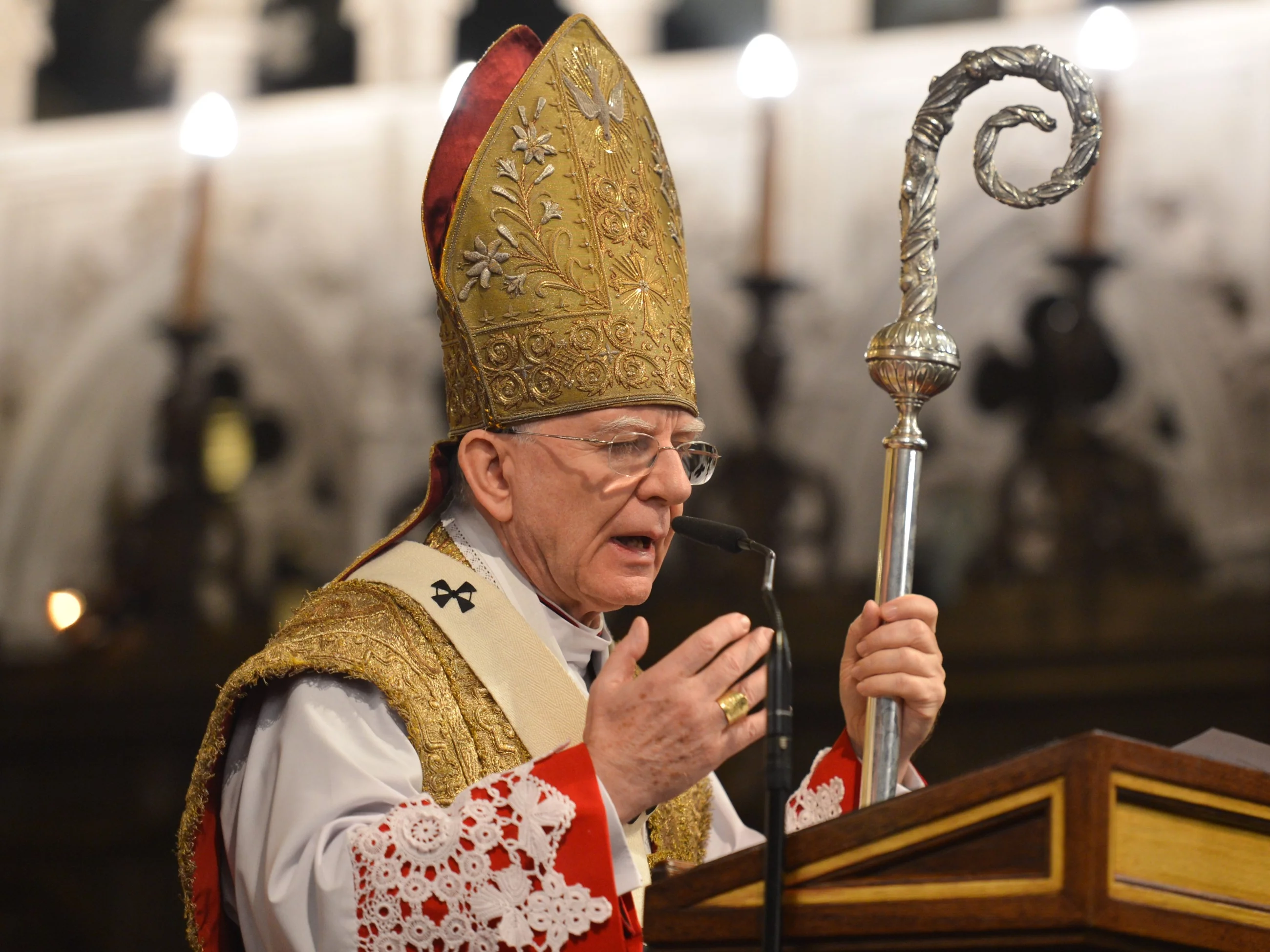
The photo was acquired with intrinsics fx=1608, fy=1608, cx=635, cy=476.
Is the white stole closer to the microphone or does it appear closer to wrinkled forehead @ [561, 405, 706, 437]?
wrinkled forehead @ [561, 405, 706, 437]

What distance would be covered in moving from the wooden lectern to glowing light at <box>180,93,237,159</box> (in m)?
4.72

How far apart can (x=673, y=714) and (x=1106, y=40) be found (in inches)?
138

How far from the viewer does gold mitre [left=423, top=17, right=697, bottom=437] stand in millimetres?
2875

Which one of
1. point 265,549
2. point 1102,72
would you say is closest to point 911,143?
point 1102,72

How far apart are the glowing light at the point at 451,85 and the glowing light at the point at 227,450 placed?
1440 mm

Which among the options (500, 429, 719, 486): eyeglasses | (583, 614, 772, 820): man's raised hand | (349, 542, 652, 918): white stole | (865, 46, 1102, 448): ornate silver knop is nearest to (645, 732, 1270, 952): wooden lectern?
(583, 614, 772, 820): man's raised hand

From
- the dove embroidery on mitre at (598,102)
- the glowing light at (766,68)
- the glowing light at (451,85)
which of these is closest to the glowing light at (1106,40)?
the glowing light at (766,68)

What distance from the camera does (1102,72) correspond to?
4969mm

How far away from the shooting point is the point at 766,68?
526 centimetres

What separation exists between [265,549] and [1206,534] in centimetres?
341

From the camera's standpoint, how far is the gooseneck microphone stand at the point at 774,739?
5.56ft

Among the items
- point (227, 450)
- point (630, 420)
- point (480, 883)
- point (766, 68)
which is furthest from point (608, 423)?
point (227, 450)

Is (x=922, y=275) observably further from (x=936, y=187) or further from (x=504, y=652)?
(x=504, y=652)

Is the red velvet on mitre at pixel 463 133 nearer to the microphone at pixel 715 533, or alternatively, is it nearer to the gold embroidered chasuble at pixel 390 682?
the gold embroidered chasuble at pixel 390 682
